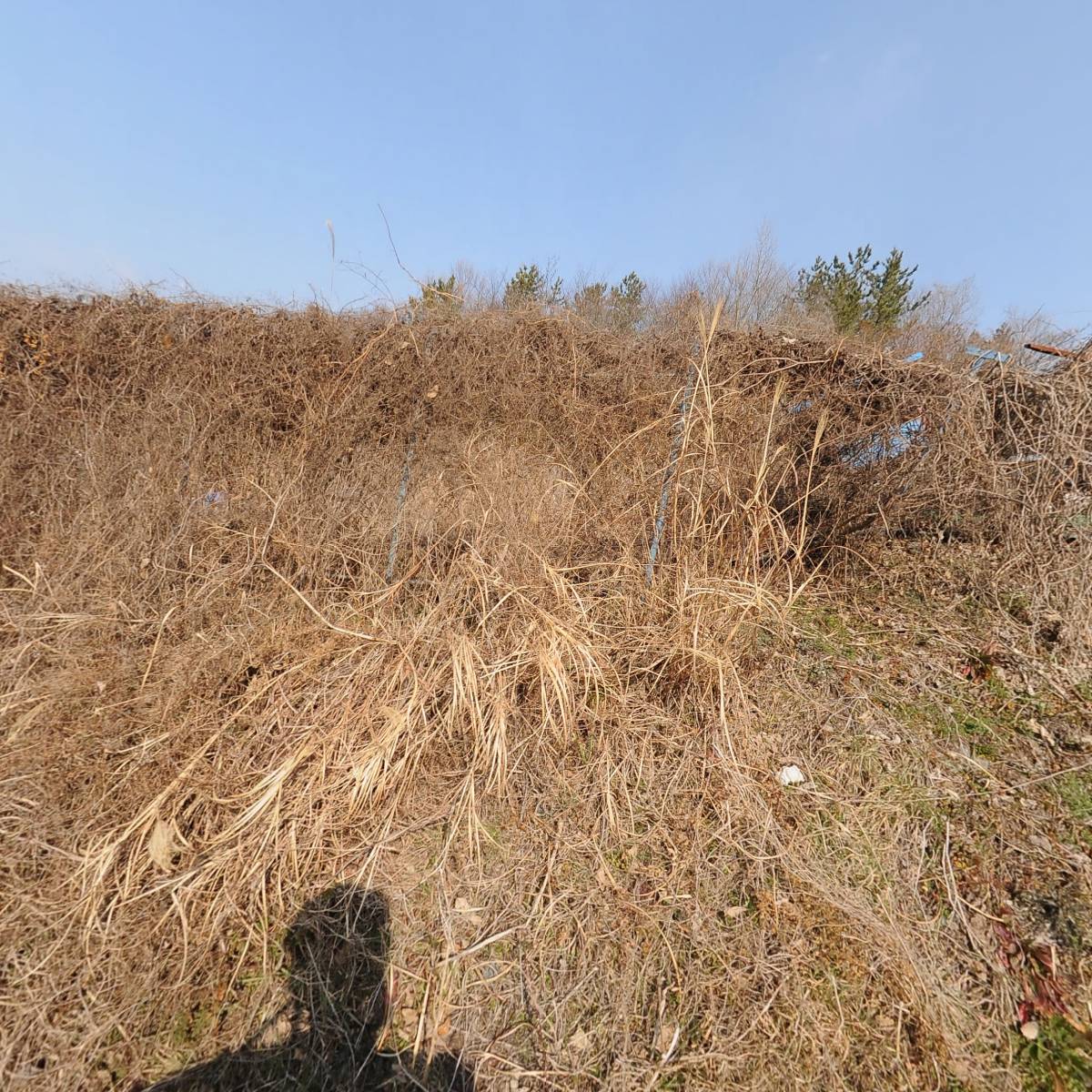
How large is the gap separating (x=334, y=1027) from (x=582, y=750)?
1434 millimetres

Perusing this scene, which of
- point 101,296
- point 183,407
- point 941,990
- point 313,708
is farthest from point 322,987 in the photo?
point 101,296

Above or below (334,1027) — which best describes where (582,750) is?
above

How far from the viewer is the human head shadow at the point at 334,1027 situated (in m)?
1.79

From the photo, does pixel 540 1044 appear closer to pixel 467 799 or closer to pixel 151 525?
pixel 467 799

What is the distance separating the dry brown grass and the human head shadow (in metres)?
0.06

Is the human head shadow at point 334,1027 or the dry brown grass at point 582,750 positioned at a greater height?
the dry brown grass at point 582,750

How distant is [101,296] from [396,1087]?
6.54 meters

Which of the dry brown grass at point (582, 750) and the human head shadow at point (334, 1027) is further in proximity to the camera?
the dry brown grass at point (582, 750)

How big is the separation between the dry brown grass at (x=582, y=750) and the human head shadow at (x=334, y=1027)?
56 millimetres

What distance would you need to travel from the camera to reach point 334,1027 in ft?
6.25

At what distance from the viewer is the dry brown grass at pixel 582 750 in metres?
1.92

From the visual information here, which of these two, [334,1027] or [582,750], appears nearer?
[334,1027]

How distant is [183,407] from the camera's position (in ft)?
15.9

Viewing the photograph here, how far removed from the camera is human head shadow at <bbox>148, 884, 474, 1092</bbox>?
1.79m
